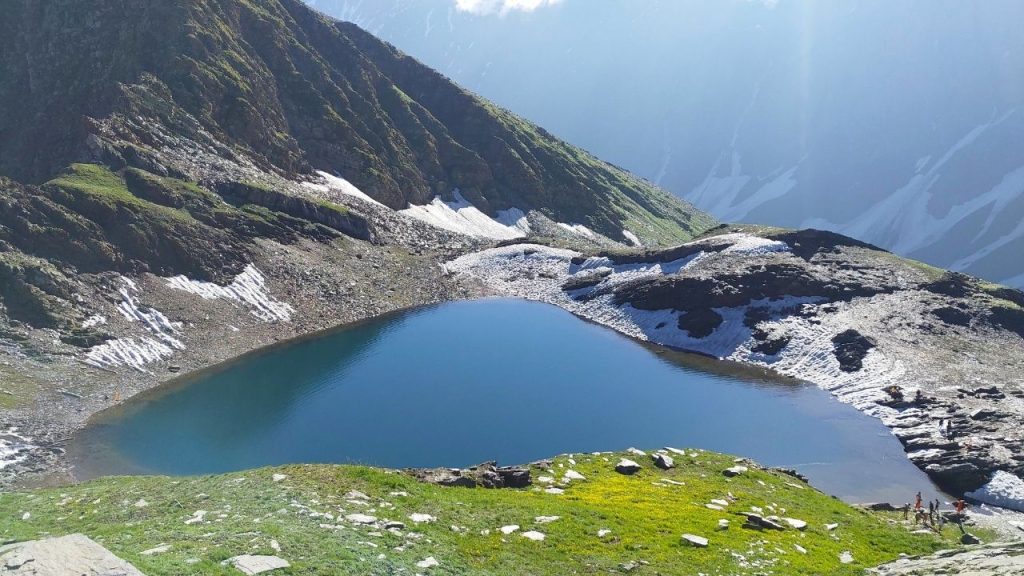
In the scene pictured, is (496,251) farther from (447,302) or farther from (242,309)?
(242,309)

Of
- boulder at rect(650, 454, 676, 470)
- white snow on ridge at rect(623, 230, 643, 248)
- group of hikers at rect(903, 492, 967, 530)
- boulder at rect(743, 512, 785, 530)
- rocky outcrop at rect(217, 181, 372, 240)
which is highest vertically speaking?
white snow on ridge at rect(623, 230, 643, 248)

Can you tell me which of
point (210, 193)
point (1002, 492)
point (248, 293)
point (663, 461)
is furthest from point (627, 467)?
point (210, 193)

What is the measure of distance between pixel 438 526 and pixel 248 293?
68186mm

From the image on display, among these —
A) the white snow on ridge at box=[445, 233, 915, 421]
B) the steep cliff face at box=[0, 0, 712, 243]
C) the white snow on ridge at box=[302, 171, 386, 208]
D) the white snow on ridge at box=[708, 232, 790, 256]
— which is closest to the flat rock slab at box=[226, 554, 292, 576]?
the white snow on ridge at box=[445, 233, 915, 421]

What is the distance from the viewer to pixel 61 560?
15.8m

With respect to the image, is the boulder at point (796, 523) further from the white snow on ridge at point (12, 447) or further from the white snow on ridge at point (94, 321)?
the white snow on ridge at point (94, 321)

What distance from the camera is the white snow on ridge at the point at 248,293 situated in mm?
81312

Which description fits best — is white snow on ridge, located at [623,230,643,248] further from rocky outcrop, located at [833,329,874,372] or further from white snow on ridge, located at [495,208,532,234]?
rocky outcrop, located at [833,329,874,372]

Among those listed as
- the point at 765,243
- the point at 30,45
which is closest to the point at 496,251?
the point at 765,243

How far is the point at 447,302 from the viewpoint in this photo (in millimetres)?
105750

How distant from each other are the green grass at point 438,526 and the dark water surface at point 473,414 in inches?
601

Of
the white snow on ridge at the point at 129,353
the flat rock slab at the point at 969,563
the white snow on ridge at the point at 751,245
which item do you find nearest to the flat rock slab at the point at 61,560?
the flat rock slab at the point at 969,563

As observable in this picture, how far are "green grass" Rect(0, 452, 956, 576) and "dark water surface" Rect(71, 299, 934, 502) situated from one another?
15.3m

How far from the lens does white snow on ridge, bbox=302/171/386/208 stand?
136 m
